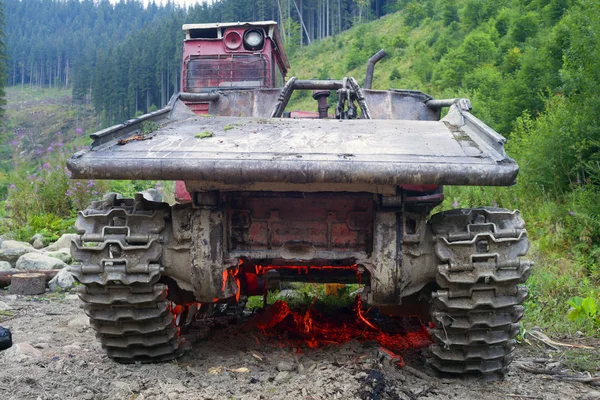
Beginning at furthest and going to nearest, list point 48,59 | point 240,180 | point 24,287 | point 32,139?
1. point 48,59
2. point 32,139
3. point 24,287
4. point 240,180

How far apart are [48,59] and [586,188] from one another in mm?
107113

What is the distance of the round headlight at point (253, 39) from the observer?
37.1 feet

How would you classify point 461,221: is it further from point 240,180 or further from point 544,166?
point 544,166

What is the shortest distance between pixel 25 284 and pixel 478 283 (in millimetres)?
5158

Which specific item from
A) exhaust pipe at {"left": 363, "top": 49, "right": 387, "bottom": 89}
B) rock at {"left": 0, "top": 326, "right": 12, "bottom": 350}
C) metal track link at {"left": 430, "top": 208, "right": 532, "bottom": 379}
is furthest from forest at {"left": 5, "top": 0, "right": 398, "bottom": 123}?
metal track link at {"left": 430, "top": 208, "right": 532, "bottom": 379}

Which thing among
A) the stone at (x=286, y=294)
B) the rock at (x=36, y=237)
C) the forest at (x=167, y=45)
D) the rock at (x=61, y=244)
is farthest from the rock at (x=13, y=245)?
the forest at (x=167, y=45)

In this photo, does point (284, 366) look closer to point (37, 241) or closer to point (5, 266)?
point (5, 266)

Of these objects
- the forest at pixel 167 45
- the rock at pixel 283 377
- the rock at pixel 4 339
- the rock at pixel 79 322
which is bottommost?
the rock at pixel 79 322

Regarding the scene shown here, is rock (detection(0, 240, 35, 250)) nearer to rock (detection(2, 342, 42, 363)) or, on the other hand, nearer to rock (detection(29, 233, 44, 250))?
rock (detection(29, 233, 44, 250))

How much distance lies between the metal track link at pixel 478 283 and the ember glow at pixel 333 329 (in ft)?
2.38

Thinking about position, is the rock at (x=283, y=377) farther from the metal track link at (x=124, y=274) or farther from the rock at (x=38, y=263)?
the rock at (x=38, y=263)

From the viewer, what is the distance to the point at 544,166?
8742 millimetres

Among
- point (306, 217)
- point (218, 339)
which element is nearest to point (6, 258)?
point (218, 339)

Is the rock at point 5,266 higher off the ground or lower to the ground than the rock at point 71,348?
lower
